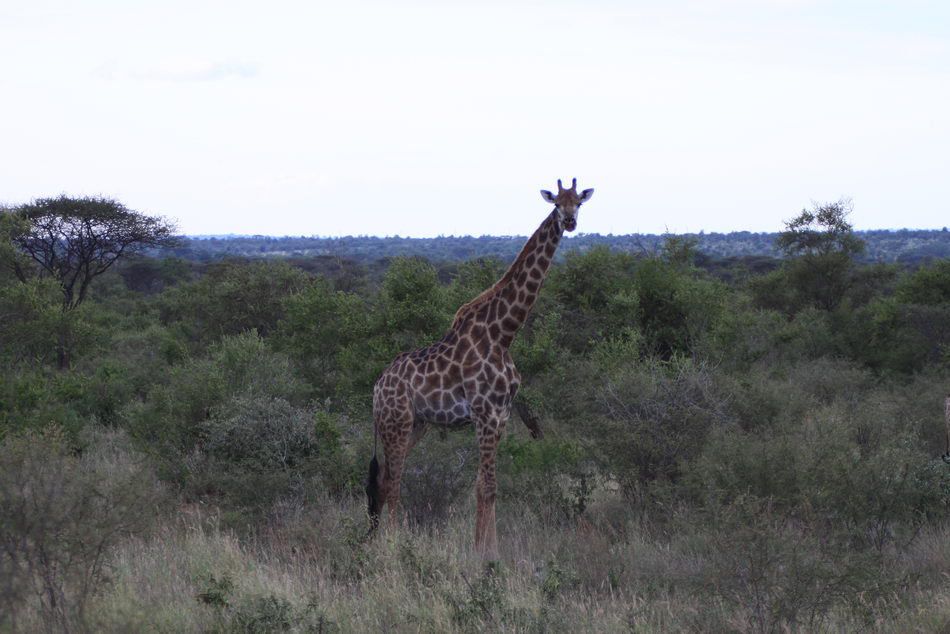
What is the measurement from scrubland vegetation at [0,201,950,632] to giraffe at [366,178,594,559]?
0.48 metres

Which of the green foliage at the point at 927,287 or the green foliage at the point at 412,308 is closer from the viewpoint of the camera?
the green foliage at the point at 412,308

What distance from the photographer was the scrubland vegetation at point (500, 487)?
5.55 m

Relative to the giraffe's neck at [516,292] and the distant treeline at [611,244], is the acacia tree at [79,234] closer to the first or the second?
the distant treeline at [611,244]

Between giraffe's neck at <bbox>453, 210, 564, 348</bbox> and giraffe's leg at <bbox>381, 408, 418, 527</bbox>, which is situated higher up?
giraffe's neck at <bbox>453, 210, 564, 348</bbox>

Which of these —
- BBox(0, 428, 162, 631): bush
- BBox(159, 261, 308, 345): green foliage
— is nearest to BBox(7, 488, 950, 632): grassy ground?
BBox(0, 428, 162, 631): bush

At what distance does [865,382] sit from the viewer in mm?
18078

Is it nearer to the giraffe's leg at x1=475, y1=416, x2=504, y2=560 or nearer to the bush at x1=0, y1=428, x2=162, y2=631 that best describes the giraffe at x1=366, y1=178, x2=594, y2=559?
the giraffe's leg at x1=475, y1=416, x2=504, y2=560

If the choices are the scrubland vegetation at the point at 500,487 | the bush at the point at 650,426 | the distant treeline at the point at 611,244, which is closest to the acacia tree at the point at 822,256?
the distant treeline at the point at 611,244

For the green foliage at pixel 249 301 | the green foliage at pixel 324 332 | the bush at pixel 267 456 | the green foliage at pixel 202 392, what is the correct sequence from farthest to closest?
1. the green foliage at pixel 249 301
2. the green foliage at pixel 324 332
3. the green foliage at pixel 202 392
4. the bush at pixel 267 456

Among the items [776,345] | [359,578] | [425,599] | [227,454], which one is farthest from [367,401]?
[776,345]

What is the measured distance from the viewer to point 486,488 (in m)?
7.68

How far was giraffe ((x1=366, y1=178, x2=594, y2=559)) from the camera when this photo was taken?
7762 millimetres

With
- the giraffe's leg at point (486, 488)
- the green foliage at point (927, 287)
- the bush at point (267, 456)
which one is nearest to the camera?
the giraffe's leg at point (486, 488)

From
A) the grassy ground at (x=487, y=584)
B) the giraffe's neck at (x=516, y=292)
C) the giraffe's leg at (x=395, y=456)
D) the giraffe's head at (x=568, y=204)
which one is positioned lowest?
the grassy ground at (x=487, y=584)
